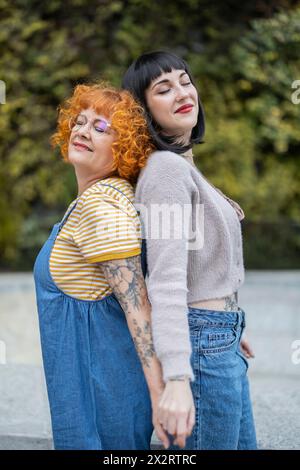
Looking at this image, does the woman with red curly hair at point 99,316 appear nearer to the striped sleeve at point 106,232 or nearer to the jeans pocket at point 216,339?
the striped sleeve at point 106,232

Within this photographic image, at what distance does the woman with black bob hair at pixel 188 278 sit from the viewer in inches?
56.7

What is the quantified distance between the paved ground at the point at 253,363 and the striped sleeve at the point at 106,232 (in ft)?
4.74

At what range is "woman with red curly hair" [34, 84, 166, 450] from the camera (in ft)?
4.99

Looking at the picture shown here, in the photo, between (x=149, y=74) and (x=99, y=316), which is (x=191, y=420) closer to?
(x=99, y=316)

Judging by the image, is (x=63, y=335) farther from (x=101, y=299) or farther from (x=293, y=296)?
(x=293, y=296)

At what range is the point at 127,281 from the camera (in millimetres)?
1517

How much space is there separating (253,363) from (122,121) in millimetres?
3000

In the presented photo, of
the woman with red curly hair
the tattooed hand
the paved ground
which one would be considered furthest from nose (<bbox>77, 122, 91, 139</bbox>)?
the paved ground

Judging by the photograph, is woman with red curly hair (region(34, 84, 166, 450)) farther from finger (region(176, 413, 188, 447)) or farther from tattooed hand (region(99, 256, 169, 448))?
finger (region(176, 413, 188, 447))

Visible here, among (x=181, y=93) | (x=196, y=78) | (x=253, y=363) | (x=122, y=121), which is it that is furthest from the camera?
(x=196, y=78)

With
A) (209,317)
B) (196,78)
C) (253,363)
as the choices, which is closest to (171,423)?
(209,317)

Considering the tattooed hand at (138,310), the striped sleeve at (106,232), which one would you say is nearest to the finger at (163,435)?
the tattooed hand at (138,310)

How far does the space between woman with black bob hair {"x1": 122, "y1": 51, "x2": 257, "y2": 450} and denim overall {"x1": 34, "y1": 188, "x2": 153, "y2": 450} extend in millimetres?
147
